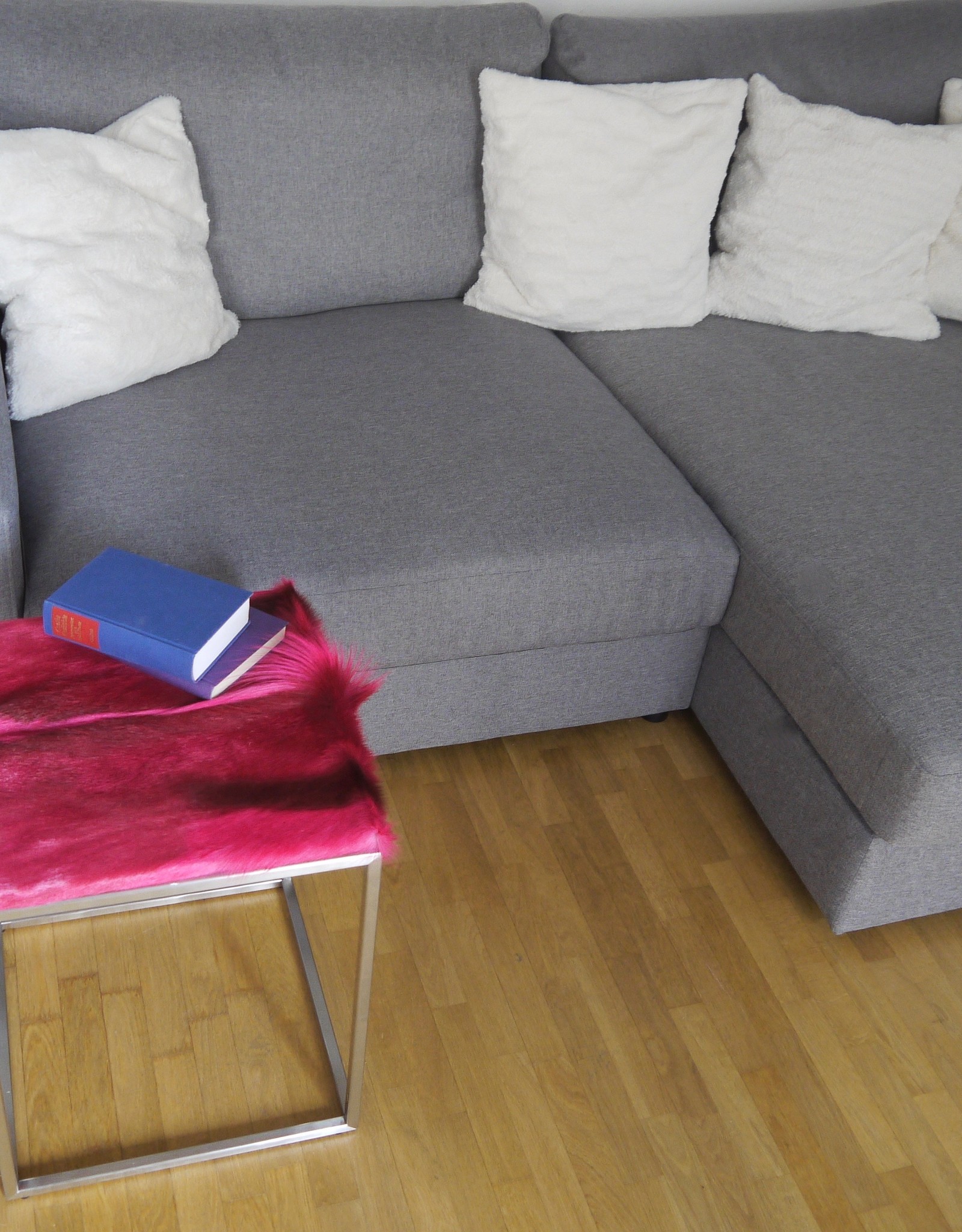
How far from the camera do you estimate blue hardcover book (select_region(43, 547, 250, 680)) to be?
3.78ft

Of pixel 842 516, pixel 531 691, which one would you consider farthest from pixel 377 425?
pixel 842 516

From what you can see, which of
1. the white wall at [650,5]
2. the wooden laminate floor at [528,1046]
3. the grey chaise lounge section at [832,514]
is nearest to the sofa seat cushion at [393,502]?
the grey chaise lounge section at [832,514]

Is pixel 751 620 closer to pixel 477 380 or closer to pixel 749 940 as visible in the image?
pixel 749 940

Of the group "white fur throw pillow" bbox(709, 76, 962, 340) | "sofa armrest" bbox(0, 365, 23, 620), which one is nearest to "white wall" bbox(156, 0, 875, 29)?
"white fur throw pillow" bbox(709, 76, 962, 340)

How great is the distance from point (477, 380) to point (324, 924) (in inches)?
35.7

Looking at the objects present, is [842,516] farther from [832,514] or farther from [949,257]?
[949,257]

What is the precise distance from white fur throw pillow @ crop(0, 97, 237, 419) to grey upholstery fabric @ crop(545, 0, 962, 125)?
78 cm

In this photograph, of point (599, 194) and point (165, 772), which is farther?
point (599, 194)

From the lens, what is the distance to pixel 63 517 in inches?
59.4

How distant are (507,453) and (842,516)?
0.50 meters

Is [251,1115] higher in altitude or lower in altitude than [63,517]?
lower

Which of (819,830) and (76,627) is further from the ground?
(76,627)

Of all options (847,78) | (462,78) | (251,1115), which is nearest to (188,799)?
(251,1115)

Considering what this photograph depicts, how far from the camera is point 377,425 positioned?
1742mm
